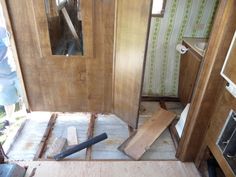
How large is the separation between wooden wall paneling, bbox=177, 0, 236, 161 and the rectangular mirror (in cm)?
123

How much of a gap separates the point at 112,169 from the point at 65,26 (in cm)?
149

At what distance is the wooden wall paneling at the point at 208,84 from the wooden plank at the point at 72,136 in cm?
106

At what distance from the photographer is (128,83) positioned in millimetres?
2074

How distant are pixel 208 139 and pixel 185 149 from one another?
25 cm

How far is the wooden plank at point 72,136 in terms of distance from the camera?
6.75 ft

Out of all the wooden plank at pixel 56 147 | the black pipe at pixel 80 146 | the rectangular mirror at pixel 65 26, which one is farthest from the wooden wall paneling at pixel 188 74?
the wooden plank at pixel 56 147

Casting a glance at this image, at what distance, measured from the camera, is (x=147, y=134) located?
2.14 meters

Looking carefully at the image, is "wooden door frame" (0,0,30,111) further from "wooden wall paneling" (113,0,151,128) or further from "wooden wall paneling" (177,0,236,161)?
"wooden wall paneling" (177,0,236,161)

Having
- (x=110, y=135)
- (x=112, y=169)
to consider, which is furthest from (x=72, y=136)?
(x=112, y=169)

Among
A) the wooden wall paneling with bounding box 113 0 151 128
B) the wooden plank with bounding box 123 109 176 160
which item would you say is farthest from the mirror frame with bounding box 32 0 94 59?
the wooden plank with bounding box 123 109 176 160

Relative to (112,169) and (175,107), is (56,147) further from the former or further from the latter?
(175,107)

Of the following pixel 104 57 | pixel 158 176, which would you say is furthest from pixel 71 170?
pixel 104 57

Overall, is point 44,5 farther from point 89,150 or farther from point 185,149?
point 185,149

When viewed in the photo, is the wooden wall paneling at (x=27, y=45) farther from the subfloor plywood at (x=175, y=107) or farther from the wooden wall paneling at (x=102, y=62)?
the subfloor plywood at (x=175, y=107)
